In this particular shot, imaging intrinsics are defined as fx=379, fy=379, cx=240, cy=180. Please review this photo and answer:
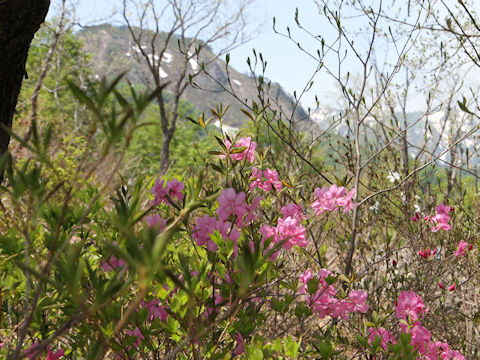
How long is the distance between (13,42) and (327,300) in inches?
62.4

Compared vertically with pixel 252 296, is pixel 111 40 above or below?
above

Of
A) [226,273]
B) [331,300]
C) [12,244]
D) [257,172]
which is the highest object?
[257,172]

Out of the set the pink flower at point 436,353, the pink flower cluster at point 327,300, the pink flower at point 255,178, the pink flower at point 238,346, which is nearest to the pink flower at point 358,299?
the pink flower cluster at point 327,300

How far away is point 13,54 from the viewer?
148 cm

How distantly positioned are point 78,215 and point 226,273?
0.54 m

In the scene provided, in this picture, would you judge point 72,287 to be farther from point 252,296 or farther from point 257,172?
point 257,172

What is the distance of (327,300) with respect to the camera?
4.97 ft

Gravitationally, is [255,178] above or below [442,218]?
below

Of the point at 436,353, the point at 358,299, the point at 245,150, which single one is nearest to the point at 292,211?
the point at 245,150

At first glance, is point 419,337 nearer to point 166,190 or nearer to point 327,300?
point 327,300

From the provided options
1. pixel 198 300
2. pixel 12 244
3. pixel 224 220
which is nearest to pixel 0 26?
pixel 12 244

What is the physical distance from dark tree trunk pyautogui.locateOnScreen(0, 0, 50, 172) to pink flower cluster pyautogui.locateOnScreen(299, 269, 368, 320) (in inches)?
48.0

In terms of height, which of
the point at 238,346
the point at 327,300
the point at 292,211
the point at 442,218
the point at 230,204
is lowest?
the point at 238,346

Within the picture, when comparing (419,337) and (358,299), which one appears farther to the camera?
(358,299)
